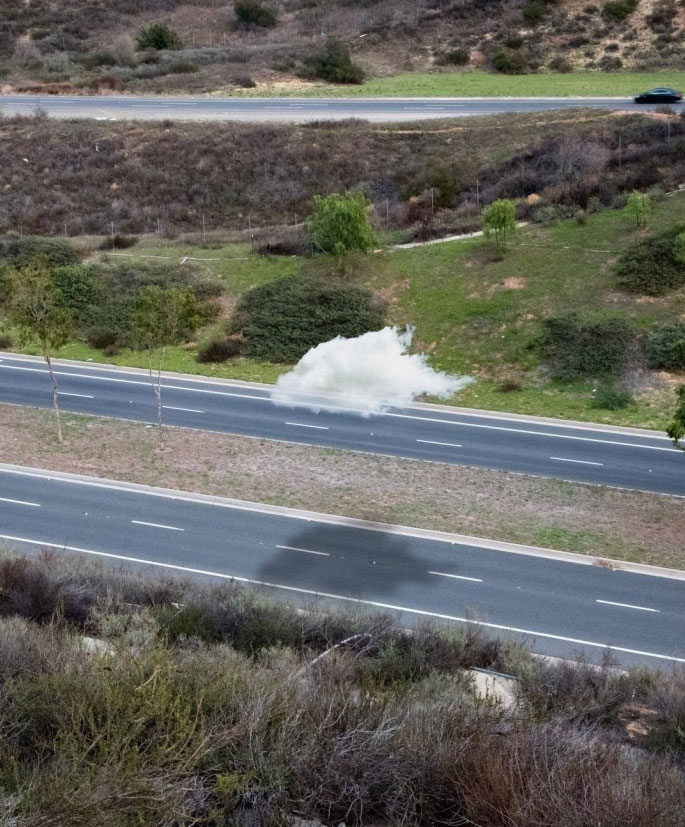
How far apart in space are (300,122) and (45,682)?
Result: 156ft

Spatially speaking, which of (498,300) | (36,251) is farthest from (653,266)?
(36,251)

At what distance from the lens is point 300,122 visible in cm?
5578

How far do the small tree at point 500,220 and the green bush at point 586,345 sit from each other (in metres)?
5.02

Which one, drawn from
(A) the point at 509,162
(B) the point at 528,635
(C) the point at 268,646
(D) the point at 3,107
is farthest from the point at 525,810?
(D) the point at 3,107

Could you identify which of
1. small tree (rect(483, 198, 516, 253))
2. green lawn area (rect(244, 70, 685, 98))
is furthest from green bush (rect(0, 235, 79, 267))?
green lawn area (rect(244, 70, 685, 98))

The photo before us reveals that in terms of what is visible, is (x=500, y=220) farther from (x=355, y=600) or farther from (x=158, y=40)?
(x=158, y=40)

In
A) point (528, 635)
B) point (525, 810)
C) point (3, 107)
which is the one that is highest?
point (3, 107)

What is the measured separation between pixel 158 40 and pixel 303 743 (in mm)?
69121

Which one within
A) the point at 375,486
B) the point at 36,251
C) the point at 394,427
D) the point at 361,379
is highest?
the point at 36,251

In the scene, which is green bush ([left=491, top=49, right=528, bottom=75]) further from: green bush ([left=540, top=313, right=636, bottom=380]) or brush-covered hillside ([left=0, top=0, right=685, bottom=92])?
green bush ([left=540, top=313, right=636, bottom=380])

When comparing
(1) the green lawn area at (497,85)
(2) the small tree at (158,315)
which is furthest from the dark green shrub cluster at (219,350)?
(1) the green lawn area at (497,85)

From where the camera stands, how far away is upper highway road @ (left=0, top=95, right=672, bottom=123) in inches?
2151

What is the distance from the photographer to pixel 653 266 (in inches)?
1384

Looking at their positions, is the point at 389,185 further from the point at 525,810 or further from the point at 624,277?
the point at 525,810
